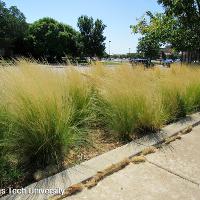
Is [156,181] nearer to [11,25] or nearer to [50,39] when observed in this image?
[50,39]

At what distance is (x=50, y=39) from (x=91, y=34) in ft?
38.8

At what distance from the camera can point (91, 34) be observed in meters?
56.3

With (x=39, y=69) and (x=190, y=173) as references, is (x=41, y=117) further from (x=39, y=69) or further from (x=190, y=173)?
(x=190, y=173)

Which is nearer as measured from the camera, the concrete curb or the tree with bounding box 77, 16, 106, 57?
the concrete curb

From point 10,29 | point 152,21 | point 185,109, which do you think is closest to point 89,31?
point 10,29

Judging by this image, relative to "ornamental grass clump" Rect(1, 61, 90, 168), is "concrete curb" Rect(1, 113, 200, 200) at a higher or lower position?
lower

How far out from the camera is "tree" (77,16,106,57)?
55.7 metres

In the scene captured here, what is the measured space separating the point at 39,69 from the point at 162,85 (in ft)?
8.11

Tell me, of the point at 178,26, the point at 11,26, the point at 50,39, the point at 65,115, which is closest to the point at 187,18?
the point at 178,26

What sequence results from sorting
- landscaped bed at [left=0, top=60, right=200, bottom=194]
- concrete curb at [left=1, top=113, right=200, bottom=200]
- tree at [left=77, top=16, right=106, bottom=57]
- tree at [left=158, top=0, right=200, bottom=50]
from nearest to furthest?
1. concrete curb at [left=1, top=113, right=200, bottom=200]
2. landscaped bed at [left=0, top=60, right=200, bottom=194]
3. tree at [left=158, top=0, right=200, bottom=50]
4. tree at [left=77, top=16, right=106, bottom=57]

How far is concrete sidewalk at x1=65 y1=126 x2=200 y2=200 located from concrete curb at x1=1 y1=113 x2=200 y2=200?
154 millimetres

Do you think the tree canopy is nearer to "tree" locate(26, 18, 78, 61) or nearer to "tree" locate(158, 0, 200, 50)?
"tree" locate(158, 0, 200, 50)

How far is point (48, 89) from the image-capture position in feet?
11.0

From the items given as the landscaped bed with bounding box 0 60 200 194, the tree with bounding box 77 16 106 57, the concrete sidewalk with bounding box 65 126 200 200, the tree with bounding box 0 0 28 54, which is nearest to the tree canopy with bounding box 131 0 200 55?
the landscaped bed with bounding box 0 60 200 194
